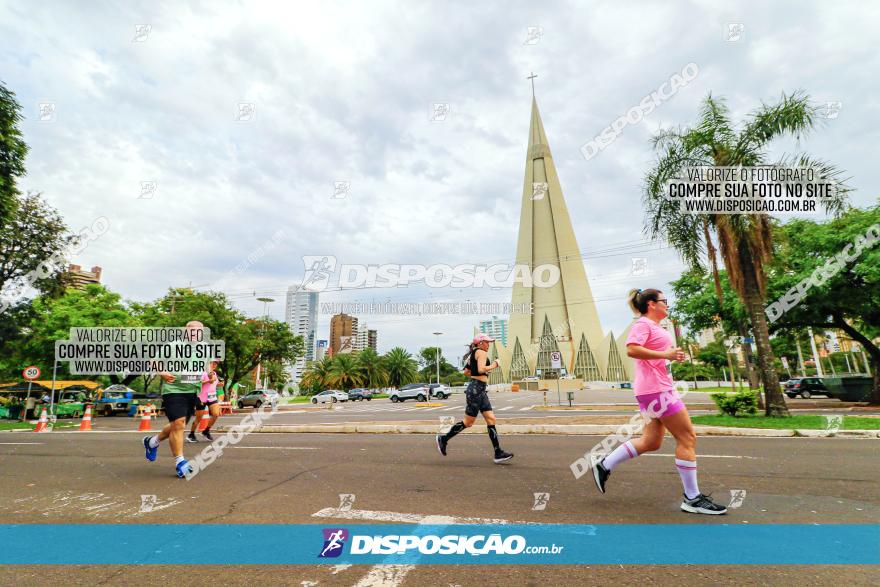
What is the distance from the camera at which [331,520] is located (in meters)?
3.62

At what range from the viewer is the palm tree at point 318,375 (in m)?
63.7

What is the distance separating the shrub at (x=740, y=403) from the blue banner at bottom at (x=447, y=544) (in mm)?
10059

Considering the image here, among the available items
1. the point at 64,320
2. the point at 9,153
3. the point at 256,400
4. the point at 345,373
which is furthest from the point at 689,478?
the point at 345,373

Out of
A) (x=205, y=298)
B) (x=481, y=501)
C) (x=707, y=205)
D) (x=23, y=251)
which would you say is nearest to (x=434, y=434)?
(x=481, y=501)

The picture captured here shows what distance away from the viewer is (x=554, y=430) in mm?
10117

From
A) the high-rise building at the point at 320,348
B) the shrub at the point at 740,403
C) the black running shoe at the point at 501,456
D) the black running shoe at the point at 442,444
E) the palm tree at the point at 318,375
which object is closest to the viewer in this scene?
the black running shoe at the point at 501,456

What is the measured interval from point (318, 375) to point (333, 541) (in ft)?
213

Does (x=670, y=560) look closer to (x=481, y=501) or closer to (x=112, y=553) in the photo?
(x=481, y=501)

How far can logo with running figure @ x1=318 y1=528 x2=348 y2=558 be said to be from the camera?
9.48 ft

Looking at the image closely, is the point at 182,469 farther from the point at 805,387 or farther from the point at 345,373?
the point at 345,373

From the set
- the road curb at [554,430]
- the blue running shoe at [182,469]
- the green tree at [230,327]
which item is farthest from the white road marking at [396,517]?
the green tree at [230,327]

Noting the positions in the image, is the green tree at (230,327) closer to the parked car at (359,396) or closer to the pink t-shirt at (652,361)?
the parked car at (359,396)

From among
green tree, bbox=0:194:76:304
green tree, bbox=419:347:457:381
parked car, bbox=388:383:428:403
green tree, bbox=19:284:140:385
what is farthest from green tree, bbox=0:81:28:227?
green tree, bbox=419:347:457:381

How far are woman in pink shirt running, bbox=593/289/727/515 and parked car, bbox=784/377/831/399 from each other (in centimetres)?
3402
